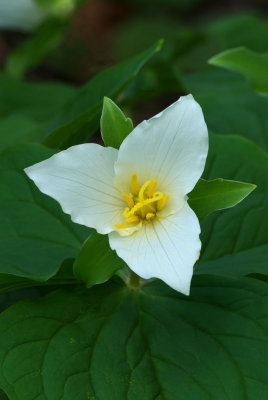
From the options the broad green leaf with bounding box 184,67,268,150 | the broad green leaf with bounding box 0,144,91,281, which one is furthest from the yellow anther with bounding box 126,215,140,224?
the broad green leaf with bounding box 184,67,268,150

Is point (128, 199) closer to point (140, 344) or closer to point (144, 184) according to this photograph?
point (144, 184)

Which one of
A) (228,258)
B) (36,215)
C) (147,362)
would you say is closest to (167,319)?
(147,362)

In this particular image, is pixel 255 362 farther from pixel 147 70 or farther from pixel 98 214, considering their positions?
pixel 147 70

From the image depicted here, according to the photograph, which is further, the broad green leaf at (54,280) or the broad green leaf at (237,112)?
the broad green leaf at (237,112)

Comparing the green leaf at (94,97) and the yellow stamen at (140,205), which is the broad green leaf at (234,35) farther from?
the yellow stamen at (140,205)

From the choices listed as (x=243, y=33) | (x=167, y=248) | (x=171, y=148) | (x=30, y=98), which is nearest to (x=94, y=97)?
(x=171, y=148)

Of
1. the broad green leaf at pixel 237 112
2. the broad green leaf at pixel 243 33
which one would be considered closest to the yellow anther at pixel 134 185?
the broad green leaf at pixel 237 112

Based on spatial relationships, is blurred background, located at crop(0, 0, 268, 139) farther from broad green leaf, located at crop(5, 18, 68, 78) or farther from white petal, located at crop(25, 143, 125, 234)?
white petal, located at crop(25, 143, 125, 234)
